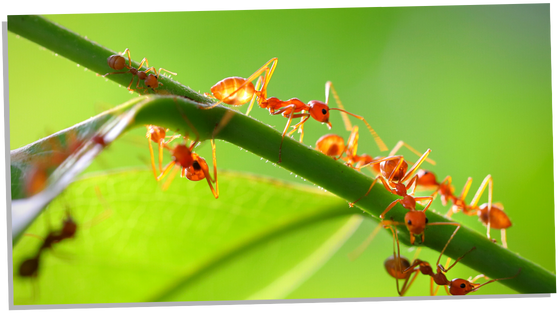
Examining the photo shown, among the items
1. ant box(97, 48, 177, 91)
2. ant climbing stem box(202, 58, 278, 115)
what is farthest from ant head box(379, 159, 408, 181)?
ant box(97, 48, 177, 91)

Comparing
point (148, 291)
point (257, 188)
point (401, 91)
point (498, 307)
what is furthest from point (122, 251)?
point (401, 91)

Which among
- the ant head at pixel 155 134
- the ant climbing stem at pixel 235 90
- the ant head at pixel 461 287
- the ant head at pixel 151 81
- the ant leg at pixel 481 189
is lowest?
the ant head at pixel 461 287

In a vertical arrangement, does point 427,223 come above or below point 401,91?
below

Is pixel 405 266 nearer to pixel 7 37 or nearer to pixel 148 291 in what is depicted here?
pixel 148 291

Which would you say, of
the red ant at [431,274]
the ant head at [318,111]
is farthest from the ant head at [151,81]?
the red ant at [431,274]

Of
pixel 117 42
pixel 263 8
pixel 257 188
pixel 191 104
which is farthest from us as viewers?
pixel 117 42

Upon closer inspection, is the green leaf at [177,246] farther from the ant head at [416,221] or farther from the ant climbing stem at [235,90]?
the ant head at [416,221]

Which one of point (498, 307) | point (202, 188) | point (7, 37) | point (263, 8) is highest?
point (7, 37)
